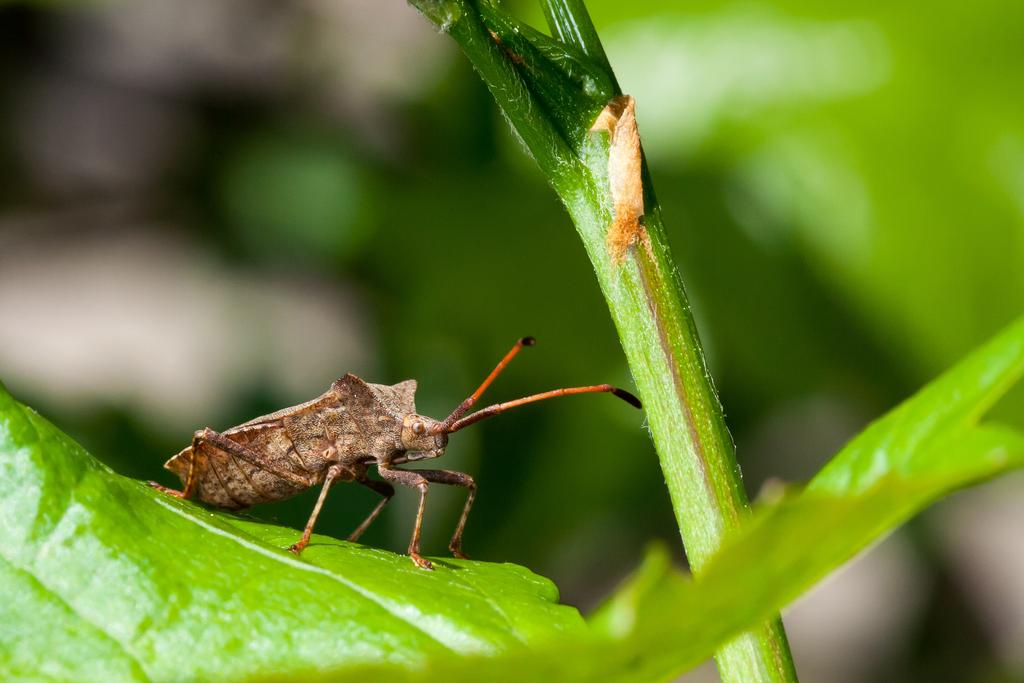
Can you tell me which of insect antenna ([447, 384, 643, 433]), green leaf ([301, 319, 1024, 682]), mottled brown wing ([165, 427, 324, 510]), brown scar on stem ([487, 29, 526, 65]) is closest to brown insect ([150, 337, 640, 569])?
mottled brown wing ([165, 427, 324, 510])

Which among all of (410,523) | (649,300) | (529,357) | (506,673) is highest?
(649,300)

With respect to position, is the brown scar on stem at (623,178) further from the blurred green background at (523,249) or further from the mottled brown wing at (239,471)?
the blurred green background at (523,249)

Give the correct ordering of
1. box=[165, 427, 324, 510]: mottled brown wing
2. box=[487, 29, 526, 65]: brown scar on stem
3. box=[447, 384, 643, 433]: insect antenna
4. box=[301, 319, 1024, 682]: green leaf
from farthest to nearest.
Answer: box=[165, 427, 324, 510]: mottled brown wing, box=[447, 384, 643, 433]: insect antenna, box=[487, 29, 526, 65]: brown scar on stem, box=[301, 319, 1024, 682]: green leaf

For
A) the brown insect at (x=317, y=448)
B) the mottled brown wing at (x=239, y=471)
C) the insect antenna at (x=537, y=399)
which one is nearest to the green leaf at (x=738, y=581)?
the insect antenna at (x=537, y=399)

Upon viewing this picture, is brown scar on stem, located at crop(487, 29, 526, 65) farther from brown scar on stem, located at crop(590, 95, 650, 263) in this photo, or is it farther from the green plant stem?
brown scar on stem, located at crop(590, 95, 650, 263)

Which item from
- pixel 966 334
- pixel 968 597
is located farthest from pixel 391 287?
pixel 968 597

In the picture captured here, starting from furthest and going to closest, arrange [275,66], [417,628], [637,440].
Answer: [275,66] < [637,440] < [417,628]

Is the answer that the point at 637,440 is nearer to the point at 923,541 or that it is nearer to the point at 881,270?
the point at 881,270
